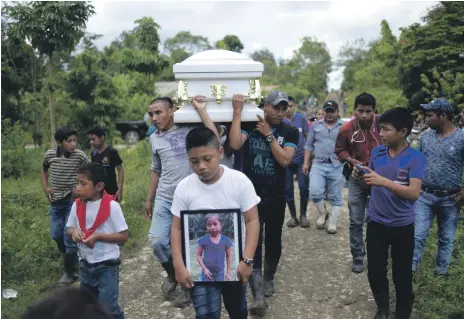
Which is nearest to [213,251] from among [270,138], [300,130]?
[270,138]

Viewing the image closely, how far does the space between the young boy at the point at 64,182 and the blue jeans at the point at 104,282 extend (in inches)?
62.2

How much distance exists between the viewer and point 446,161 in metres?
4.76

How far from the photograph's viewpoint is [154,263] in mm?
6129

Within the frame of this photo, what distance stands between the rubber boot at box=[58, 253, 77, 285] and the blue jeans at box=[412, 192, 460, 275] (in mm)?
3479

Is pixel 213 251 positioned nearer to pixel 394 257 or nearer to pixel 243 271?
pixel 243 271

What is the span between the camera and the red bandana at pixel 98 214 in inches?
151

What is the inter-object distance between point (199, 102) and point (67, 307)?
2.43 metres

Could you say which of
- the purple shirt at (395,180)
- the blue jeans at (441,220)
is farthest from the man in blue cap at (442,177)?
the purple shirt at (395,180)

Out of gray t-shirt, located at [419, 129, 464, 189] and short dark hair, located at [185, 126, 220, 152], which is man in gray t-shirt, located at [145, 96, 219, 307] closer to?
short dark hair, located at [185, 126, 220, 152]

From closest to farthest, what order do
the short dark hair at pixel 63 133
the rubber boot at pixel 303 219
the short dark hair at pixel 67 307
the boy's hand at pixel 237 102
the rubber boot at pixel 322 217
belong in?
the short dark hair at pixel 67 307, the boy's hand at pixel 237 102, the short dark hair at pixel 63 133, the rubber boot at pixel 322 217, the rubber boot at pixel 303 219

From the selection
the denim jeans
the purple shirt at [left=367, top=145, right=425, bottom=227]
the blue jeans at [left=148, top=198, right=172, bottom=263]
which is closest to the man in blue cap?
the denim jeans

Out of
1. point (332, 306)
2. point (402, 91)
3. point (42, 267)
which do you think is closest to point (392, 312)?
point (332, 306)

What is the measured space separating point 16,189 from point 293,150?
7.63 metres

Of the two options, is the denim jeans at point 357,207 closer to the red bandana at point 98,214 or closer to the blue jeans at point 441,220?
the blue jeans at point 441,220
